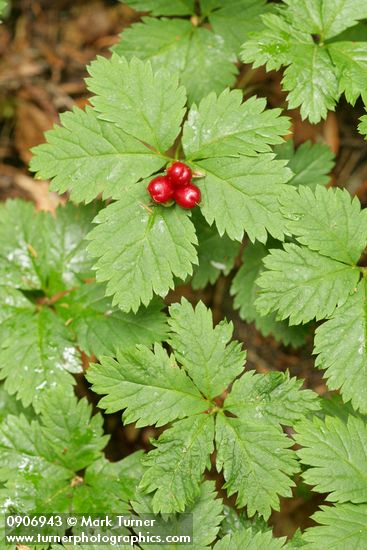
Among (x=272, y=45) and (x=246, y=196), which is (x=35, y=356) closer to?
(x=246, y=196)

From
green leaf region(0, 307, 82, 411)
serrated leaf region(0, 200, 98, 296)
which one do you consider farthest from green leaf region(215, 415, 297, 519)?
serrated leaf region(0, 200, 98, 296)

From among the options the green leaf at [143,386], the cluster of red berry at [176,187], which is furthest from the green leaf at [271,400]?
the cluster of red berry at [176,187]

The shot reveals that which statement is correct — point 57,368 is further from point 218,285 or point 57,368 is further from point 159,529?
point 218,285

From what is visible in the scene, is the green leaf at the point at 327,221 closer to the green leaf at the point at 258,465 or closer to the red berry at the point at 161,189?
the red berry at the point at 161,189

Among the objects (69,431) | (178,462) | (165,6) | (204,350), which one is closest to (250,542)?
(178,462)

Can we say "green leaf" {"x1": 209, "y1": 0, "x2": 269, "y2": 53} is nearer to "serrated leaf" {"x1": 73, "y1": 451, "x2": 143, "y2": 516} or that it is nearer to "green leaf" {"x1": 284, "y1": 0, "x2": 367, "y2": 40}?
"green leaf" {"x1": 284, "y1": 0, "x2": 367, "y2": 40}

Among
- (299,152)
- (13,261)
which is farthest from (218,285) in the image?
(13,261)
